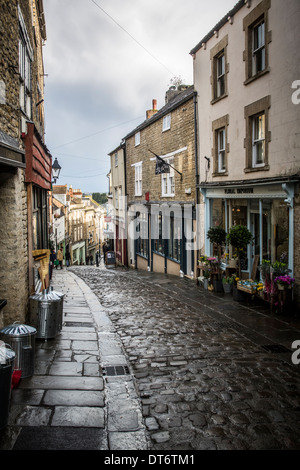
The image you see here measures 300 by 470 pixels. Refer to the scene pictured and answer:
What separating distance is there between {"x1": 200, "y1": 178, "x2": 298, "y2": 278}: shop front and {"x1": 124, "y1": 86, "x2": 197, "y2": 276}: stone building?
1.73 metres

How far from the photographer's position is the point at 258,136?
1152 cm

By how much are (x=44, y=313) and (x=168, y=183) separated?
12.9 meters

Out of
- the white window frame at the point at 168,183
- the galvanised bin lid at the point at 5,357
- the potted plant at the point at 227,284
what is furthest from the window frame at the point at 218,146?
the galvanised bin lid at the point at 5,357

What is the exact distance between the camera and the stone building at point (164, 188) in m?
16.5

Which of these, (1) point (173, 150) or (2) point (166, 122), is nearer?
(1) point (173, 150)

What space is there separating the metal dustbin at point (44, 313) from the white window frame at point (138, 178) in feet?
56.3

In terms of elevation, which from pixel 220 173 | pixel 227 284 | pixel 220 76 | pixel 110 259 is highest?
pixel 220 76

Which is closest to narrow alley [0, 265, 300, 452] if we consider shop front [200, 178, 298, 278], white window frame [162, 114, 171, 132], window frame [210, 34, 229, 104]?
shop front [200, 178, 298, 278]

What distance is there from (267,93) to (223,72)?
3410 millimetres

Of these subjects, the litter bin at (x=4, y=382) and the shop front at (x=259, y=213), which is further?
the shop front at (x=259, y=213)

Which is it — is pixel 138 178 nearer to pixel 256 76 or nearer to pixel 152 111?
pixel 152 111

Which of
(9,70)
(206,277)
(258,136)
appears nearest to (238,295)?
(206,277)

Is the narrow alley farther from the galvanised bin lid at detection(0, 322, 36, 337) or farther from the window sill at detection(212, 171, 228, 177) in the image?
the window sill at detection(212, 171, 228, 177)

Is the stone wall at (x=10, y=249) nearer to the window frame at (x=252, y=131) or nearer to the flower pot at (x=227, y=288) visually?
the window frame at (x=252, y=131)
